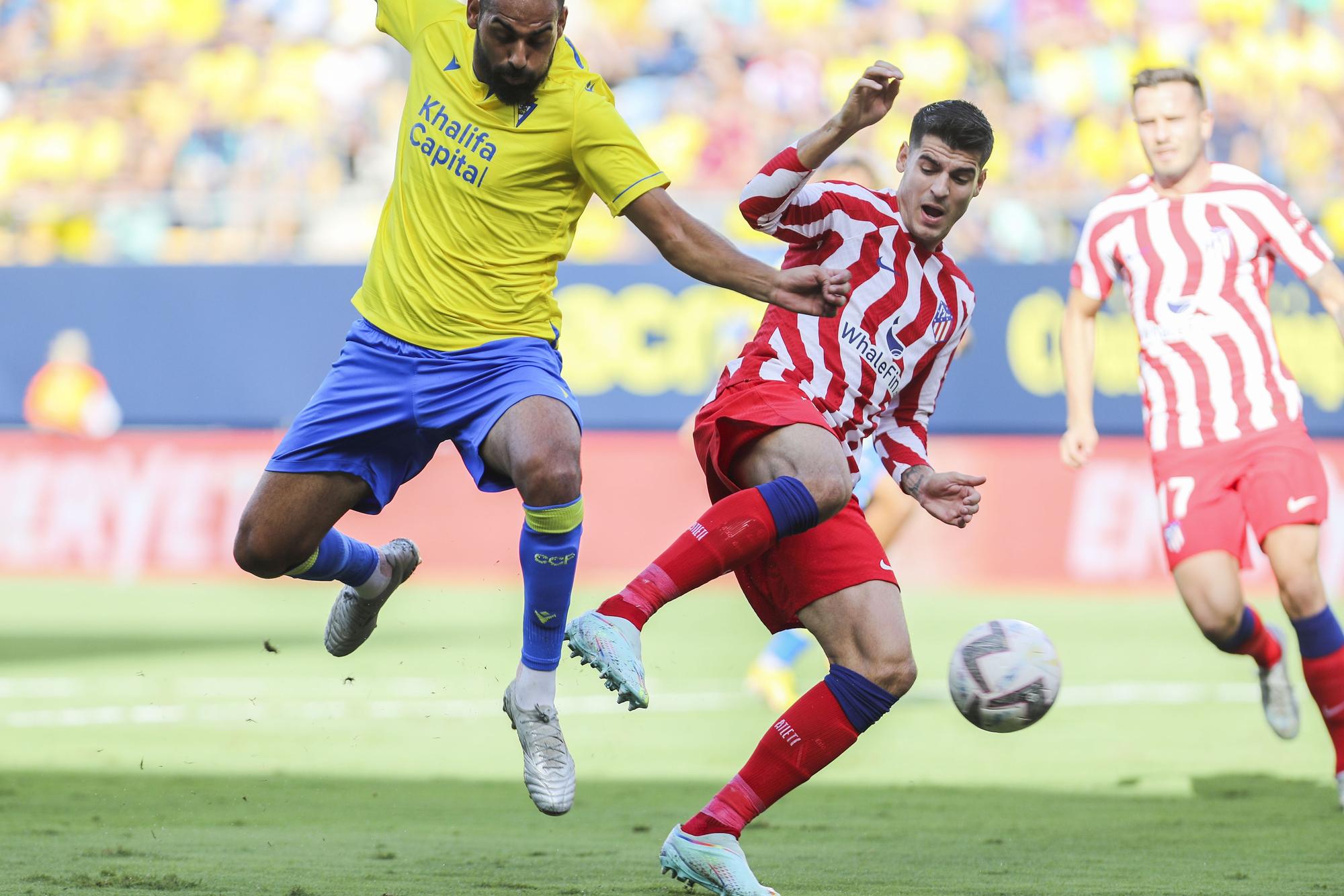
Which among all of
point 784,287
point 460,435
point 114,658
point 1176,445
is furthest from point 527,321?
point 114,658

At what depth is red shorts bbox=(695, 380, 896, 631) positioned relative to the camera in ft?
15.4

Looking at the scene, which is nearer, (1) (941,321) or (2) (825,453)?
(2) (825,453)

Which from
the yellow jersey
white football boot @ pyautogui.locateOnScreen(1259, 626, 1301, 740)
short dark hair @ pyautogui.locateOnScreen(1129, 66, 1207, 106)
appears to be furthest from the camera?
white football boot @ pyautogui.locateOnScreen(1259, 626, 1301, 740)

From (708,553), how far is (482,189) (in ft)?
4.44

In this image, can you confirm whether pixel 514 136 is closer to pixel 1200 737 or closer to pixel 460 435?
pixel 460 435

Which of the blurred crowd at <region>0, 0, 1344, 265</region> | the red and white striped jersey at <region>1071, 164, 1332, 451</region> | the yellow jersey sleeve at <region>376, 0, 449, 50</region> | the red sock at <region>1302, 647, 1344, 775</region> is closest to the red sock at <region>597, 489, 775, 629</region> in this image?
the yellow jersey sleeve at <region>376, 0, 449, 50</region>

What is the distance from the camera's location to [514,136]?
16.0 ft

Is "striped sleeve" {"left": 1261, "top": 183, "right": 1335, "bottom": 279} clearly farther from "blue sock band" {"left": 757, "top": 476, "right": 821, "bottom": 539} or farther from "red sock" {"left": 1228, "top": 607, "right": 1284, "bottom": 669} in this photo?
"blue sock band" {"left": 757, "top": 476, "right": 821, "bottom": 539}

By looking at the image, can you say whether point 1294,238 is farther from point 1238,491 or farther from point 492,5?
point 492,5

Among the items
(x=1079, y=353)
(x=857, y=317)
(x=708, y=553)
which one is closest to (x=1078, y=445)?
(x=1079, y=353)

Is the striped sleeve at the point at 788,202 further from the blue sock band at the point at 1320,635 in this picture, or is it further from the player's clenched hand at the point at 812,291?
the blue sock band at the point at 1320,635

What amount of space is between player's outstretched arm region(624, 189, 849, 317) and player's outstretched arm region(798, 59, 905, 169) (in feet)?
1.14

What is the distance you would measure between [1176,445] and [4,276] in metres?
10.8

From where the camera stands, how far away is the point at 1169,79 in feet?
20.4
